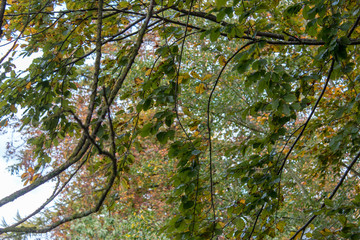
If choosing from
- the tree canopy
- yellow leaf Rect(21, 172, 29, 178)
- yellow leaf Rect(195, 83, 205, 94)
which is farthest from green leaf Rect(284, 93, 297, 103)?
yellow leaf Rect(21, 172, 29, 178)

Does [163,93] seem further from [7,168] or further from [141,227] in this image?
[141,227]

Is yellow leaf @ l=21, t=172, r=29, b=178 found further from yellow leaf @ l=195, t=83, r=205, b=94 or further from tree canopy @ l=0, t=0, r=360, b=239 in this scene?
yellow leaf @ l=195, t=83, r=205, b=94

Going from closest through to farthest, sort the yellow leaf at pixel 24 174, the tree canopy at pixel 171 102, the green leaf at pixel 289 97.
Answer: the tree canopy at pixel 171 102
the green leaf at pixel 289 97
the yellow leaf at pixel 24 174

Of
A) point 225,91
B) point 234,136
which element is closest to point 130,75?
point 225,91

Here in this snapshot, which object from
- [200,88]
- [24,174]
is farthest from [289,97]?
[24,174]

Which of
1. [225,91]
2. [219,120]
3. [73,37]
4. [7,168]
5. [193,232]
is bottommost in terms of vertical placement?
[193,232]

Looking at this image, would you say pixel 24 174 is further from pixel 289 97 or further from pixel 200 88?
pixel 289 97

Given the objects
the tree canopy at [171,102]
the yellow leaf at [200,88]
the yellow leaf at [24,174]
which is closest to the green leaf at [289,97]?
the tree canopy at [171,102]

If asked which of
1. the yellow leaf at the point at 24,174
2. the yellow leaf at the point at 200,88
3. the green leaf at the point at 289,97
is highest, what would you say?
the yellow leaf at the point at 200,88

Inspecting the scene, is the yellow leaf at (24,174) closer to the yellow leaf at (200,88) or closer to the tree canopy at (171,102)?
the tree canopy at (171,102)

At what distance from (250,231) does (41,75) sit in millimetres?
1597

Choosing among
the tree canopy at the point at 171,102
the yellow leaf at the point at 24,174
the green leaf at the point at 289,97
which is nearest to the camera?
the tree canopy at the point at 171,102

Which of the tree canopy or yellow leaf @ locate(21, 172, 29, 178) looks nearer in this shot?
the tree canopy

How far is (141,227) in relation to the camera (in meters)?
6.18
